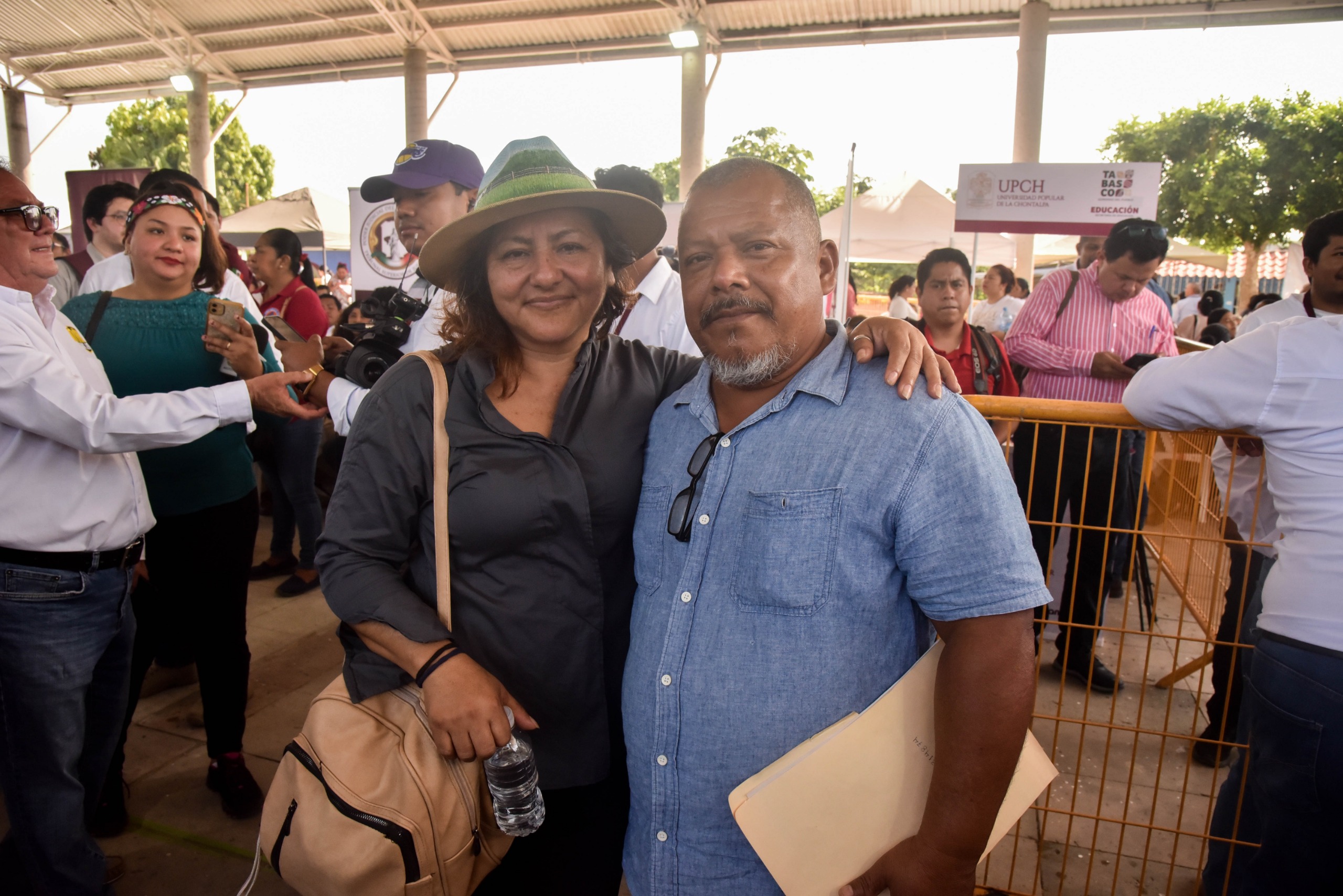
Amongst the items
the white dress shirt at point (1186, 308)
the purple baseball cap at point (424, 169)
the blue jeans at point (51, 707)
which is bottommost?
the blue jeans at point (51, 707)

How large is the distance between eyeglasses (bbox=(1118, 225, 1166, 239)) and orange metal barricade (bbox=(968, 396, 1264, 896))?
1.01m

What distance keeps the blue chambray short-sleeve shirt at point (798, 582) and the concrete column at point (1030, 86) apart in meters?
12.1

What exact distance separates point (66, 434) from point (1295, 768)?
3.02 meters

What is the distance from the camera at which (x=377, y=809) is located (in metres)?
1.31

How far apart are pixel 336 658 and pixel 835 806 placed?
3532 millimetres

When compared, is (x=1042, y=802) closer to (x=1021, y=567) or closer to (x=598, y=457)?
(x=1021, y=567)

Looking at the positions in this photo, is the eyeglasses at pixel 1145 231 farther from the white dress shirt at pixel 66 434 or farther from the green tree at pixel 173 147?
the green tree at pixel 173 147

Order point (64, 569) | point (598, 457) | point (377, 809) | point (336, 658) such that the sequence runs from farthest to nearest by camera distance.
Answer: point (336, 658) → point (64, 569) → point (598, 457) → point (377, 809)

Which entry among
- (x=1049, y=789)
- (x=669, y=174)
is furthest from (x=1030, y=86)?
(x=669, y=174)

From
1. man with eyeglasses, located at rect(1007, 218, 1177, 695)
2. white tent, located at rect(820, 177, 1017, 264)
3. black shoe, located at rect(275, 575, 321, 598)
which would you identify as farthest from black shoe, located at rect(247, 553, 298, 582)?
white tent, located at rect(820, 177, 1017, 264)

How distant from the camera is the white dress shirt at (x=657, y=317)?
3.10 metres

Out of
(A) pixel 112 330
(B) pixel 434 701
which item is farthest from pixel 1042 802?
(A) pixel 112 330

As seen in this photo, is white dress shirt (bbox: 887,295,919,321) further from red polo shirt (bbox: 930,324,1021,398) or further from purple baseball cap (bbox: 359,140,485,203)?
purple baseball cap (bbox: 359,140,485,203)

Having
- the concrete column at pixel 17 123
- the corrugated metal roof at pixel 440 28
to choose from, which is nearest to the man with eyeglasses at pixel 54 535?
the corrugated metal roof at pixel 440 28
